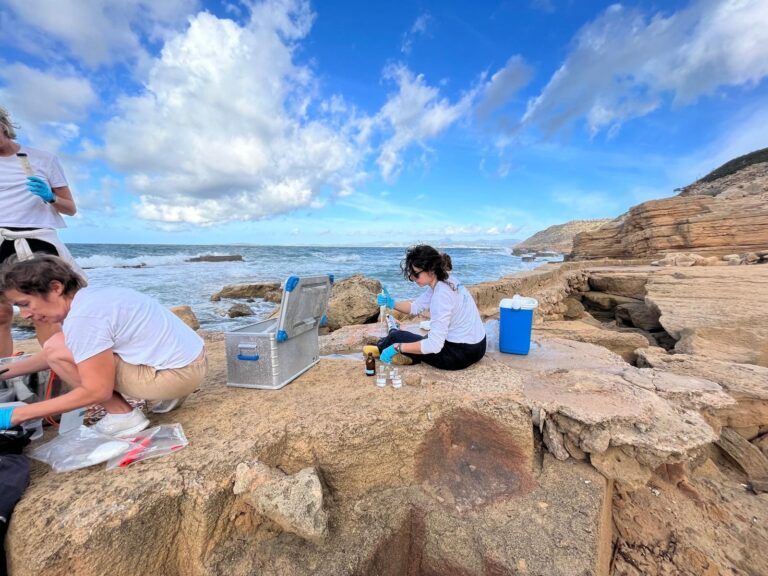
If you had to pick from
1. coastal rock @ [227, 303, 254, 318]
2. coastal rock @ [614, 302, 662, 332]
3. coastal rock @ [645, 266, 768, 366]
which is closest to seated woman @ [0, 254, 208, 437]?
coastal rock @ [645, 266, 768, 366]

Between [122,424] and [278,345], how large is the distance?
114 cm

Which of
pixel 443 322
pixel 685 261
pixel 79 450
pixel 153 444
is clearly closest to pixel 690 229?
pixel 685 261

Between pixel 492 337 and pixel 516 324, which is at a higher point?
pixel 516 324

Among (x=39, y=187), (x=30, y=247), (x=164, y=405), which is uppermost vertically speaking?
(x=39, y=187)

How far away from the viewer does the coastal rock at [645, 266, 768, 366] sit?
4.99 metres

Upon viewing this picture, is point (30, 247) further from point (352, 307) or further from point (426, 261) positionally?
point (352, 307)

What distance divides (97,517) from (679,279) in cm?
928

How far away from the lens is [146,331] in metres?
2.24

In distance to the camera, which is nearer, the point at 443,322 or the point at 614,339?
the point at 443,322

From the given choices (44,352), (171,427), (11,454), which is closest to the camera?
(11,454)

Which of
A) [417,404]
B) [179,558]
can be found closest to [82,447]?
[179,558]

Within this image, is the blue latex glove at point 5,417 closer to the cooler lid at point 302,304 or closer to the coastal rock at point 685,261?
the cooler lid at point 302,304

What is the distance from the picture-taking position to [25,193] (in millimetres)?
2715

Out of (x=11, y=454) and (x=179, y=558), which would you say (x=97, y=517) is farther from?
(x=11, y=454)
